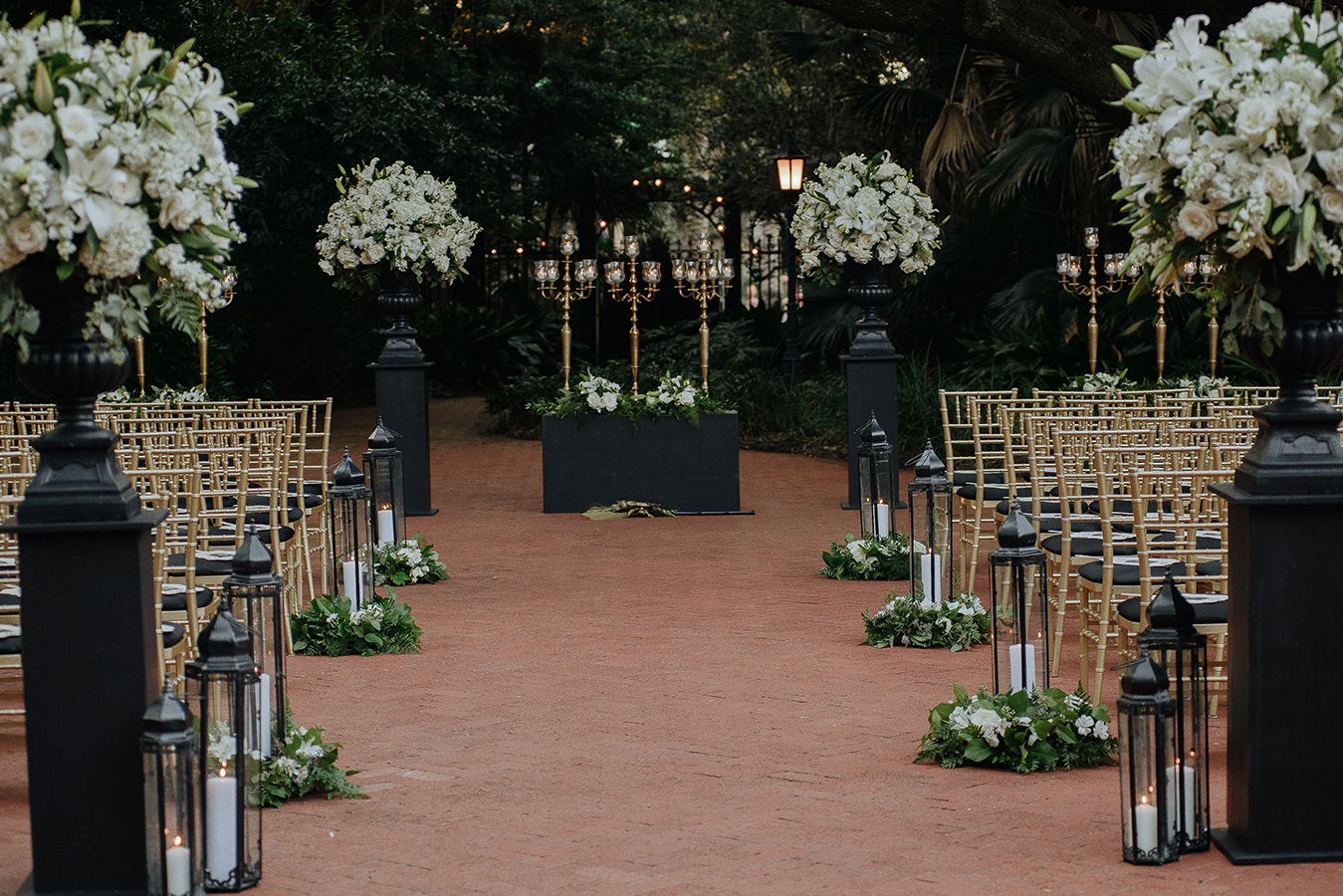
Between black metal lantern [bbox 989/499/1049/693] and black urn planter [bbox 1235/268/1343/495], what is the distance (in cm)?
104

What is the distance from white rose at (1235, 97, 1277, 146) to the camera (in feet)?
11.5

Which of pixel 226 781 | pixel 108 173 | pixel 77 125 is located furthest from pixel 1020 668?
pixel 77 125

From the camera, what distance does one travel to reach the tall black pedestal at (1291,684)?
3.85 meters

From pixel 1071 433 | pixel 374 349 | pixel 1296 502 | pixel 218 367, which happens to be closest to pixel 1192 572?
pixel 1071 433

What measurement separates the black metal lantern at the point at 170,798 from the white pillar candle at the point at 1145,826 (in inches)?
92.1

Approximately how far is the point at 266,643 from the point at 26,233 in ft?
5.23

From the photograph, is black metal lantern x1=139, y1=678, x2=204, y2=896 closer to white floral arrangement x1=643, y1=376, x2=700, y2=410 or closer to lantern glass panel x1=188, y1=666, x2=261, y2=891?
lantern glass panel x1=188, y1=666, x2=261, y2=891

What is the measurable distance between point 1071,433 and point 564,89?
17.2m

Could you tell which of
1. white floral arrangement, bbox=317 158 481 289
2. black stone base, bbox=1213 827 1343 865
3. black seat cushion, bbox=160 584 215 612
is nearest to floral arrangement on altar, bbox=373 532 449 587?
black seat cushion, bbox=160 584 215 612

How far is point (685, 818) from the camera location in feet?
14.4

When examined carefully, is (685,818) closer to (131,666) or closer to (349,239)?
(131,666)

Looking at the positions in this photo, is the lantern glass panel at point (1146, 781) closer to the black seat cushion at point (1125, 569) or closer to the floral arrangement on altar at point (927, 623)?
the black seat cushion at point (1125, 569)

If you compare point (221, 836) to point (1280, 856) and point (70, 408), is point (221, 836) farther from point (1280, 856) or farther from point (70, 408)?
point (1280, 856)

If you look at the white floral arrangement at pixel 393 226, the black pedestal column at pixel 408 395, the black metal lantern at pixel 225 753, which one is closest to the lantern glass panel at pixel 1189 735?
the black metal lantern at pixel 225 753
